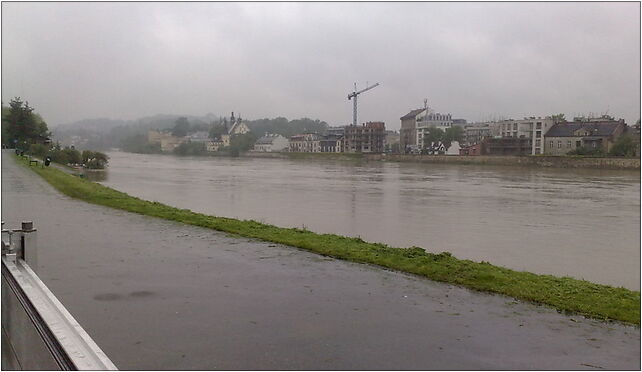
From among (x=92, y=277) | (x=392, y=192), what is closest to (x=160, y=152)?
(x=392, y=192)

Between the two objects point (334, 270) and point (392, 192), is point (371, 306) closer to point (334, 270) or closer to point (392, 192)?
point (334, 270)

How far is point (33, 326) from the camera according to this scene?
267 cm

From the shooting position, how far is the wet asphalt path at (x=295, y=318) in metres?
3.73

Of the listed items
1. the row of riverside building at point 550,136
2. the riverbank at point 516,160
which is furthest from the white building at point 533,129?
the riverbank at point 516,160

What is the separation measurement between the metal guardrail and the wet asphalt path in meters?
0.66

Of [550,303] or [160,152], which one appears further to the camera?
[160,152]

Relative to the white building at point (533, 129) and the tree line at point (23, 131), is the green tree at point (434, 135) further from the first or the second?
the tree line at point (23, 131)

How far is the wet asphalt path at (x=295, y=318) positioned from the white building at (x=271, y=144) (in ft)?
330

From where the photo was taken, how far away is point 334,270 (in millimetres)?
6465

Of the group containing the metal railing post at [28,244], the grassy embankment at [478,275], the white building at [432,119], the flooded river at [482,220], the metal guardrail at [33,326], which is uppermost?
the white building at [432,119]

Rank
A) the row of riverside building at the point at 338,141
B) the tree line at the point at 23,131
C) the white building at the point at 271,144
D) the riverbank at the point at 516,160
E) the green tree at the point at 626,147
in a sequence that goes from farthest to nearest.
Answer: the white building at the point at 271,144 → the row of riverside building at the point at 338,141 → the green tree at the point at 626,147 → the riverbank at the point at 516,160 → the tree line at the point at 23,131

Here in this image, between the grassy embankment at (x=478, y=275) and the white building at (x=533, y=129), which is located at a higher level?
the white building at (x=533, y=129)

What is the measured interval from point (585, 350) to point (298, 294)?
2421 mm

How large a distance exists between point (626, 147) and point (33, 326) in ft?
201
